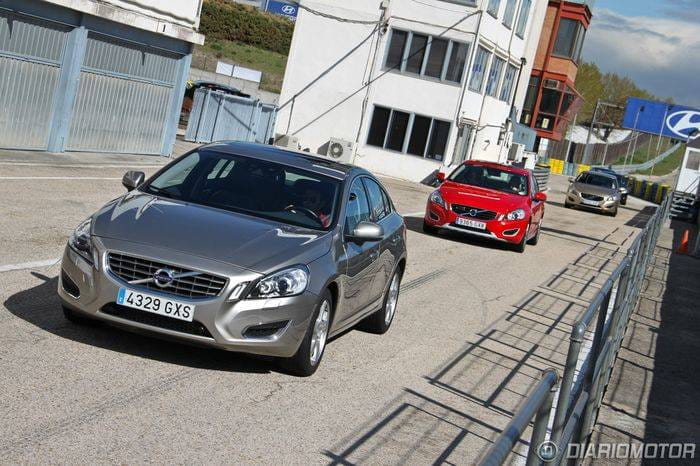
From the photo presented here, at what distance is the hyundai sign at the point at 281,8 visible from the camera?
94.5m

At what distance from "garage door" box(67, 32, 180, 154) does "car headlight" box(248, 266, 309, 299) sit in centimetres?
1626

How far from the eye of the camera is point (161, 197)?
8750 mm

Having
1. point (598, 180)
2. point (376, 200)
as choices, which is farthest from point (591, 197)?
point (376, 200)

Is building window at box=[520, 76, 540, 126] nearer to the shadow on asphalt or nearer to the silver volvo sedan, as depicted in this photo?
the silver volvo sedan

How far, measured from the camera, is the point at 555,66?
228ft

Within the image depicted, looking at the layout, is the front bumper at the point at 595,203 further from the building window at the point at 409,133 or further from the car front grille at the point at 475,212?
the car front grille at the point at 475,212

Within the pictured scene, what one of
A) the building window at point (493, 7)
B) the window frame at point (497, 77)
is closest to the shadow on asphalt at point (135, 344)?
the building window at point (493, 7)

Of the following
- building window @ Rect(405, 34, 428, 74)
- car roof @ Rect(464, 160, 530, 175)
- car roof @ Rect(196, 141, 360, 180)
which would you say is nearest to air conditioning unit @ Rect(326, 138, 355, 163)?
building window @ Rect(405, 34, 428, 74)

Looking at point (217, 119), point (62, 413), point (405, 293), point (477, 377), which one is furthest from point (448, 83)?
point (62, 413)

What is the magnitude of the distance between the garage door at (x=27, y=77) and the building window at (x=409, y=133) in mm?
19447

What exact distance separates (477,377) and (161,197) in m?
3.05

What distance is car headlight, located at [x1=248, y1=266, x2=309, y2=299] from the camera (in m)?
7.48

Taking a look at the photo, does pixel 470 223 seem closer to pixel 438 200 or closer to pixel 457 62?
pixel 438 200

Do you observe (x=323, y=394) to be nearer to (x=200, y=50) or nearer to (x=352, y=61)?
(x=352, y=61)
